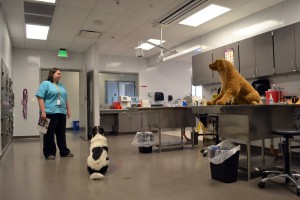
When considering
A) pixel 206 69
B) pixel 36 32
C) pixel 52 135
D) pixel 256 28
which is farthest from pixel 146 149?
pixel 36 32

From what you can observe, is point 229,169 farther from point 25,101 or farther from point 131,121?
point 25,101

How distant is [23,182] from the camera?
272cm

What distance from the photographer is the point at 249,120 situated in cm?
249

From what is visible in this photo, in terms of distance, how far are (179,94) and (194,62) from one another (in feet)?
10.5

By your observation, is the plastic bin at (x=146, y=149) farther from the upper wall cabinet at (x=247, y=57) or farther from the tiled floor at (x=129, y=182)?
the upper wall cabinet at (x=247, y=57)

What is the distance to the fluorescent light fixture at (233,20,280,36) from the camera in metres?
4.26

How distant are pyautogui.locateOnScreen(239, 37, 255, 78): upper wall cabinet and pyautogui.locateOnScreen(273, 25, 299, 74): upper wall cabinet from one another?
1.53 feet

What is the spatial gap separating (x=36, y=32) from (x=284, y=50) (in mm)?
5242

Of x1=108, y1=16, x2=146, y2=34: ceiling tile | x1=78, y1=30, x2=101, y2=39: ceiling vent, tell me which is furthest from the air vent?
x1=108, y1=16, x2=146, y2=34: ceiling tile

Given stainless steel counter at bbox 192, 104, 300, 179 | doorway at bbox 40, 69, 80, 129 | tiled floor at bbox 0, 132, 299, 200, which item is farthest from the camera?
doorway at bbox 40, 69, 80, 129

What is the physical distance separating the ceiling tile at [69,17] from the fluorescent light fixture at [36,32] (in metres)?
0.50

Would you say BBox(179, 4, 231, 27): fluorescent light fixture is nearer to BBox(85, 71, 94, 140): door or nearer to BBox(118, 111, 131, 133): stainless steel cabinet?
BBox(85, 71, 94, 140): door

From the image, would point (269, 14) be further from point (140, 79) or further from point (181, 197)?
point (140, 79)

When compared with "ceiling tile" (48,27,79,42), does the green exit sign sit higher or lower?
lower
